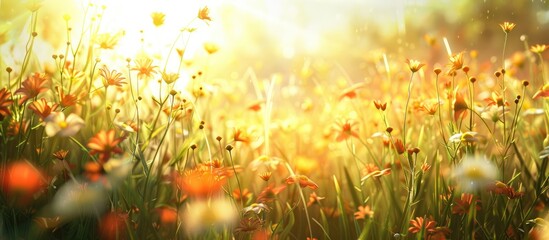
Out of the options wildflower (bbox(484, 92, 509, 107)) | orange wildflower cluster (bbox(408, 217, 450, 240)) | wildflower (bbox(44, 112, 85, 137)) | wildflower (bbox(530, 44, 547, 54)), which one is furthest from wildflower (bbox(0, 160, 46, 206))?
wildflower (bbox(530, 44, 547, 54))

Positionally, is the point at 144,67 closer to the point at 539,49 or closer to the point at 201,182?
the point at 201,182

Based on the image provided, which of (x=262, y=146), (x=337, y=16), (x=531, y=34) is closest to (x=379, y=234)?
(x=262, y=146)

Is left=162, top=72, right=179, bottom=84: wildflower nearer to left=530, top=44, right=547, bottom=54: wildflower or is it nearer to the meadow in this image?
the meadow

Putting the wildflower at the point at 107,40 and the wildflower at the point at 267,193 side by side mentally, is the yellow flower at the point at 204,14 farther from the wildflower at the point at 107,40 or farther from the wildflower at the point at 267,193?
the wildflower at the point at 267,193

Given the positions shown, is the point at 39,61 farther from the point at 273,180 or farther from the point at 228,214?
the point at 228,214

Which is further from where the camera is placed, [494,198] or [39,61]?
[39,61]

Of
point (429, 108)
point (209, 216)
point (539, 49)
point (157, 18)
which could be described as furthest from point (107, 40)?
point (539, 49)
